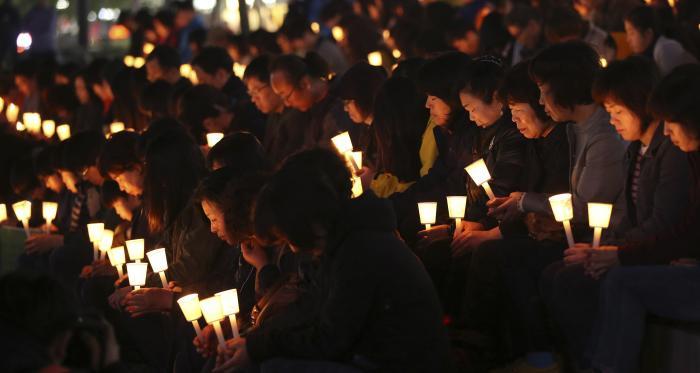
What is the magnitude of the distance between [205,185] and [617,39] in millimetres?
5696

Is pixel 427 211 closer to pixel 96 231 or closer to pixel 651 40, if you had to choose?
pixel 96 231

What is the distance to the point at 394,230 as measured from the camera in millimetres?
4438

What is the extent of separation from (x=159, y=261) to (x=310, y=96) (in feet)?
10.0

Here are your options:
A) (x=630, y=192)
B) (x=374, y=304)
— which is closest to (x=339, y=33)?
(x=630, y=192)

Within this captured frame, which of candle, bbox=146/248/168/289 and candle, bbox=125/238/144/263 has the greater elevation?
candle, bbox=125/238/144/263

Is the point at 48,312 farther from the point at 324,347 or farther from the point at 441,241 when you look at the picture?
the point at 441,241

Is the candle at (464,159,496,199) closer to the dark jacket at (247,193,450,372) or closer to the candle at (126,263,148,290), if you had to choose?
the dark jacket at (247,193,450,372)

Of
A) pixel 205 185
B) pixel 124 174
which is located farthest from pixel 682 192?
pixel 124 174

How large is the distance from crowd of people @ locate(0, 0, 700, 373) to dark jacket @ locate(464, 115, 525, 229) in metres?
0.01

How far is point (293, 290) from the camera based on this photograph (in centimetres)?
496

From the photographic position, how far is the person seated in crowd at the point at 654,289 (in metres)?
A: 4.51

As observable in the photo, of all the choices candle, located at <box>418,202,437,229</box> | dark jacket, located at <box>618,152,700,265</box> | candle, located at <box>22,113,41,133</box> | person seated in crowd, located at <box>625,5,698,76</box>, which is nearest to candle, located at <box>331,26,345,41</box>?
candle, located at <box>22,113,41,133</box>

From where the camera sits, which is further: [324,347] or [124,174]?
[124,174]

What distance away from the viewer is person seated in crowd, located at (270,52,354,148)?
8414 millimetres
